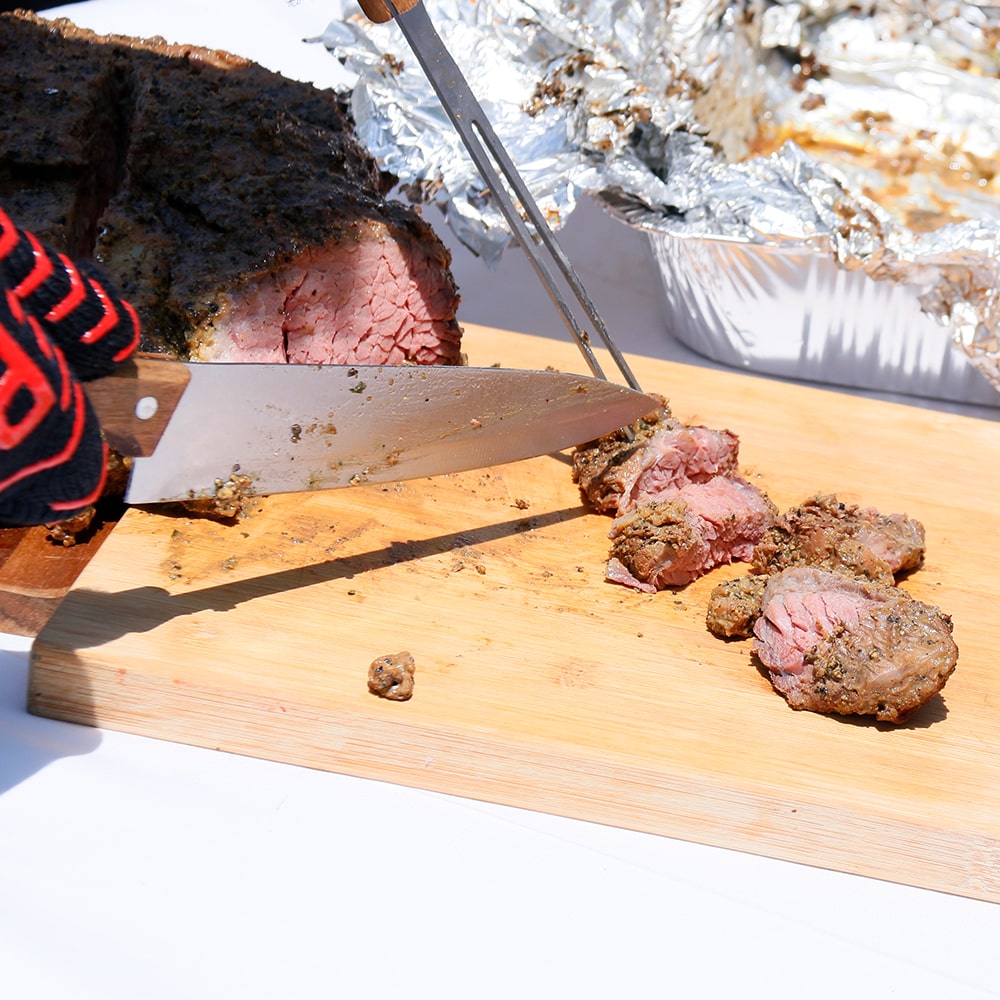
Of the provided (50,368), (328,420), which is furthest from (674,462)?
(50,368)

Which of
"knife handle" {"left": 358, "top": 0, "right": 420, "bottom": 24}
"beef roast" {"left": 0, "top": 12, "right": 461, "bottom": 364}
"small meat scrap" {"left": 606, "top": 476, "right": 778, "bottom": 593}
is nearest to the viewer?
"small meat scrap" {"left": 606, "top": 476, "right": 778, "bottom": 593}

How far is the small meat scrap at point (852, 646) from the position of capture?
184cm

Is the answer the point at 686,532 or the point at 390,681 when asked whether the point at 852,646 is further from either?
the point at 390,681

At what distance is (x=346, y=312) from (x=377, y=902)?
1.43m

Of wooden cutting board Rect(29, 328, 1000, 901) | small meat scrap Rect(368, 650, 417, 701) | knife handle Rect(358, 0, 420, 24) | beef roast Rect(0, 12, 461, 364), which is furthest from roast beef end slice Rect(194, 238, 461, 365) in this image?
small meat scrap Rect(368, 650, 417, 701)

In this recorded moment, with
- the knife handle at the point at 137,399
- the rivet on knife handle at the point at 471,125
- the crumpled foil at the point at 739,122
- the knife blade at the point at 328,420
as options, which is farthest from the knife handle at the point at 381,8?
the knife handle at the point at 137,399

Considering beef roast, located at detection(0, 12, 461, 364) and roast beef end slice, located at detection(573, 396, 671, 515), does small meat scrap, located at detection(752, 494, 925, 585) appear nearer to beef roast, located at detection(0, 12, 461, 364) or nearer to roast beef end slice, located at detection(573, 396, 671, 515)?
roast beef end slice, located at detection(573, 396, 671, 515)

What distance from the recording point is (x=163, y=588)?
2.07m

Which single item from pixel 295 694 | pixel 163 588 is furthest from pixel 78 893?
pixel 163 588

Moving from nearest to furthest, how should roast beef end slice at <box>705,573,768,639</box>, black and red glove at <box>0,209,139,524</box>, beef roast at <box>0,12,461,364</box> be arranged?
1. black and red glove at <box>0,209,139,524</box>
2. roast beef end slice at <box>705,573,768,639</box>
3. beef roast at <box>0,12,461,364</box>

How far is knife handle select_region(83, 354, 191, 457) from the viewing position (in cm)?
172

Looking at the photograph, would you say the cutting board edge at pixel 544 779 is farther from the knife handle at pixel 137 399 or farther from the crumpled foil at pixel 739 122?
the crumpled foil at pixel 739 122

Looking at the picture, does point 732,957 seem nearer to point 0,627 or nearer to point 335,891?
point 335,891

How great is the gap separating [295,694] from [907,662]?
3.45ft
